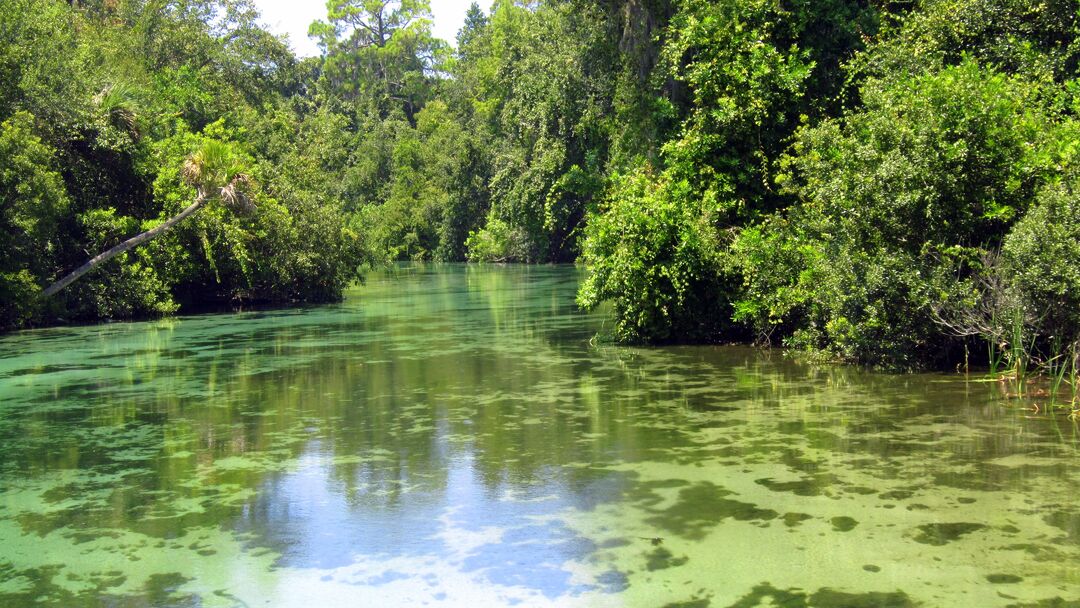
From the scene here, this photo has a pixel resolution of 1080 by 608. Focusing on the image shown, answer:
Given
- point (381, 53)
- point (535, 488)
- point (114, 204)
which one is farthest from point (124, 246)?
point (381, 53)

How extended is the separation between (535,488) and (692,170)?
9.82 meters

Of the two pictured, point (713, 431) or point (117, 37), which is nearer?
point (713, 431)

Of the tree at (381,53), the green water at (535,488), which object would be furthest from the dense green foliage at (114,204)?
the tree at (381,53)

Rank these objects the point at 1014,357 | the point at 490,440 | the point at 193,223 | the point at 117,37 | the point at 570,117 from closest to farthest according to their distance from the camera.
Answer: the point at 490,440 < the point at 1014,357 < the point at 193,223 < the point at 117,37 < the point at 570,117

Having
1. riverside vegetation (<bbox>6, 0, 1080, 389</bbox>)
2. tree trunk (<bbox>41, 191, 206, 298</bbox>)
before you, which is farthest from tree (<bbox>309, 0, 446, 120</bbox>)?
tree trunk (<bbox>41, 191, 206, 298</bbox>)

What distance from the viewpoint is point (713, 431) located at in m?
10.5

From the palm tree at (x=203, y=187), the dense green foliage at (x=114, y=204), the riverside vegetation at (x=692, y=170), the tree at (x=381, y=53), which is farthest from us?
the tree at (x=381, y=53)

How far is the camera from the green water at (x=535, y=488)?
6230mm

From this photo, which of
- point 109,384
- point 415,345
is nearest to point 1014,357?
point 415,345

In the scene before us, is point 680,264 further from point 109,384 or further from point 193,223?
point 193,223

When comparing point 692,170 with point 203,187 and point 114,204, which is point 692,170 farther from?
point 114,204

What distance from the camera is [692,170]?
17234mm

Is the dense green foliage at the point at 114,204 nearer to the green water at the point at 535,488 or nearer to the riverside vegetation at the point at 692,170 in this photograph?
the riverside vegetation at the point at 692,170

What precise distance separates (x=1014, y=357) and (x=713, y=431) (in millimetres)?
4563
